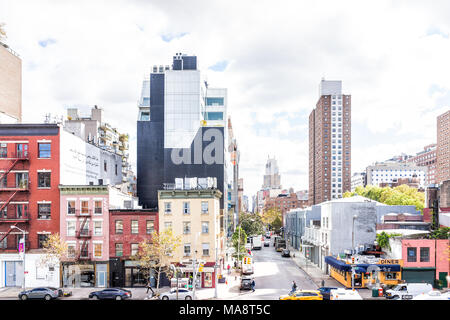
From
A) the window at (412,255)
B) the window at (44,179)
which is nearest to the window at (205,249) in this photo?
the window at (44,179)

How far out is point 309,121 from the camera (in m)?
197

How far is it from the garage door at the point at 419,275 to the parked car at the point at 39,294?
37.3 m

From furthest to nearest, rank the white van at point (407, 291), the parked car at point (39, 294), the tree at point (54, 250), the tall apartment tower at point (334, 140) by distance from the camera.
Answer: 1. the tall apartment tower at point (334, 140)
2. the tree at point (54, 250)
3. the parked car at point (39, 294)
4. the white van at point (407, 291)

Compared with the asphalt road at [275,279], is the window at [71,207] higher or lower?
higher

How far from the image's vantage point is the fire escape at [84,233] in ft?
149

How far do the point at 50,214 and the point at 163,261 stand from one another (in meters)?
15.3

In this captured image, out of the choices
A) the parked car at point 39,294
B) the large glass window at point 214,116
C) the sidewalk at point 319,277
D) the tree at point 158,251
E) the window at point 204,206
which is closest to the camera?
the parked car at point 39,294

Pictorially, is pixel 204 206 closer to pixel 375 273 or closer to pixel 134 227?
pixel 134 227

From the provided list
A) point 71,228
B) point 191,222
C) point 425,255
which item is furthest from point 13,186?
point 425,255

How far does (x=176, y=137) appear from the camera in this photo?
72.6 meters

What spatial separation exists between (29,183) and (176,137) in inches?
1222

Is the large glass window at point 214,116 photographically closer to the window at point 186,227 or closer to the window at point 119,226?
the window at point 186,227
